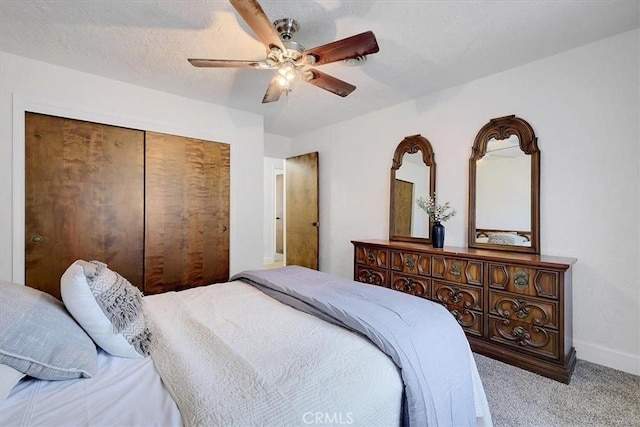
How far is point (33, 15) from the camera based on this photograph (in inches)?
74.4

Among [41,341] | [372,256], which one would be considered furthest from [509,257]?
[41,341]

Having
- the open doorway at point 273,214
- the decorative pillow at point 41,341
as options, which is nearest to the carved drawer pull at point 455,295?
the decorative pillow at point 41,341

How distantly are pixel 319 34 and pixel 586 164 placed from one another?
225 cm

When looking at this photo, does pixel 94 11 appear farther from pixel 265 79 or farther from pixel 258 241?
pixel 258 241

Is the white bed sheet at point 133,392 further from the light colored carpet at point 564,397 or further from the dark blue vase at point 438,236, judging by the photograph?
the dark blue vase at point 438,236

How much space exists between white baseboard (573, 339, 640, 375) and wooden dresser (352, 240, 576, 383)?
0.12 metres

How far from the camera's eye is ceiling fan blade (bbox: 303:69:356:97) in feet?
6.56

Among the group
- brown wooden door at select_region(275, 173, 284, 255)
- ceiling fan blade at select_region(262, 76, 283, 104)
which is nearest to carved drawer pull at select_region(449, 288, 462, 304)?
ceiling fan blade at select_region(262, 76, 283, 104)

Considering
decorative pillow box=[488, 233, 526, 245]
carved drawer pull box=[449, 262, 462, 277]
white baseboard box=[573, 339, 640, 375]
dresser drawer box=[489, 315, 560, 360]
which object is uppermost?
decorative pillow box=[488, 233, 526, 245]

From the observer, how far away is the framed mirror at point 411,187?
3.16 meters

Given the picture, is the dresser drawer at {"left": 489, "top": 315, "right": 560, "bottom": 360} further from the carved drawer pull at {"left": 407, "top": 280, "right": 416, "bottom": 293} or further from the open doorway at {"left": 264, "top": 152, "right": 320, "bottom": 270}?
the open doorway at {"left": 264, "top": 152, "right": 320, "bottom": 270}

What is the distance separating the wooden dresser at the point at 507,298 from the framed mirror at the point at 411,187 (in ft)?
1.73

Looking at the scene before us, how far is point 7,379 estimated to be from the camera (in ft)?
2.63

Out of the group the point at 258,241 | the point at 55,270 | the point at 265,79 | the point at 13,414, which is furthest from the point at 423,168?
the point at 55,270
